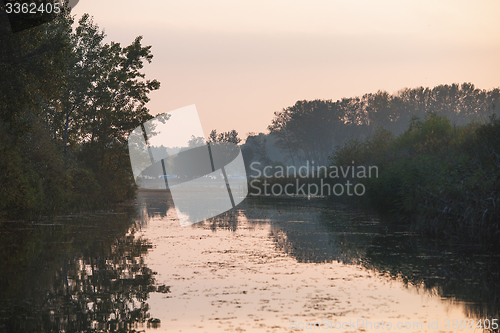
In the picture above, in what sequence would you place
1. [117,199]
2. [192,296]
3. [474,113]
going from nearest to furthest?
[192,296]
[117,199]
[474,113]

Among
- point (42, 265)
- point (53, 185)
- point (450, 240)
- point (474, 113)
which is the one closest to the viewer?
point (42, 265)

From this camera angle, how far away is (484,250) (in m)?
18.7

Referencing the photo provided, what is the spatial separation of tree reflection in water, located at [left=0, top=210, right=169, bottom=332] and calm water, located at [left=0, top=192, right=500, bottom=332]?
31mm

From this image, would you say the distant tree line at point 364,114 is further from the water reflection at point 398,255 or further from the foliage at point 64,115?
the water reflection at point 398,255

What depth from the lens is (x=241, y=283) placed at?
1330 centimetres

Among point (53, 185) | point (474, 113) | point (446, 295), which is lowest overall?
point (446, 295)

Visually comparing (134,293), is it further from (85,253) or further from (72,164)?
(72,164)

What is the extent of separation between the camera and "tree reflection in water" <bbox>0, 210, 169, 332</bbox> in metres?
9.73

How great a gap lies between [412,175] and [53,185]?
70.7 feet

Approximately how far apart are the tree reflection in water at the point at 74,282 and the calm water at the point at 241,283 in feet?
0.10

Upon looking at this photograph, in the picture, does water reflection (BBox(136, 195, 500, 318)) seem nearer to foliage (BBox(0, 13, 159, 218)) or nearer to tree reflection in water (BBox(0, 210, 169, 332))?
tree reflection in water (BBox(0, 210, 169, 332))

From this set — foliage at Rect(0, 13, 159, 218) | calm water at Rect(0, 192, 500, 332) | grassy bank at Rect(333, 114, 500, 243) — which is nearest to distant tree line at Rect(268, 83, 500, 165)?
foliage at Rect(0, 13, 159, 218)

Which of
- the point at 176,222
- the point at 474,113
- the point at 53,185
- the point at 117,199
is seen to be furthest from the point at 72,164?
the point at 474,113

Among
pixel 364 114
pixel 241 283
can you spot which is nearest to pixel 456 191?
pixel 241 283
